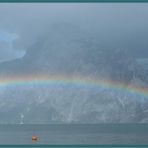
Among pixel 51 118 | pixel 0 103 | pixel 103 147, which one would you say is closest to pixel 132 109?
pixel 0 103

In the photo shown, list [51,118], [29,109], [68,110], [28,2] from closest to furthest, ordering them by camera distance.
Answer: [28,2] < [29,109] < [68,110] < [51,118]

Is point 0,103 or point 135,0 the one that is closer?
point 135,0

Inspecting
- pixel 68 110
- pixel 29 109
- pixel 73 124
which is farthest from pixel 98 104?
pixel 73 124

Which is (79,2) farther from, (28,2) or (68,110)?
(68,110)

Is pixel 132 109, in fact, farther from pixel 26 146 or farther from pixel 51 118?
pixel 26 146

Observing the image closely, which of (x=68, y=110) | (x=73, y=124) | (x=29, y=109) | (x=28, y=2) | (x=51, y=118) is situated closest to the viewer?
(x=28, y=2)

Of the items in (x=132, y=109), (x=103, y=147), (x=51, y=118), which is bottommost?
(x=103, y=147)

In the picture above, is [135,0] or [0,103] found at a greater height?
[0,103]

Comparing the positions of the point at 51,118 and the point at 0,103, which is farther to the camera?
the point at 51,118

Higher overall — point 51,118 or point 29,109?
point 51,118
